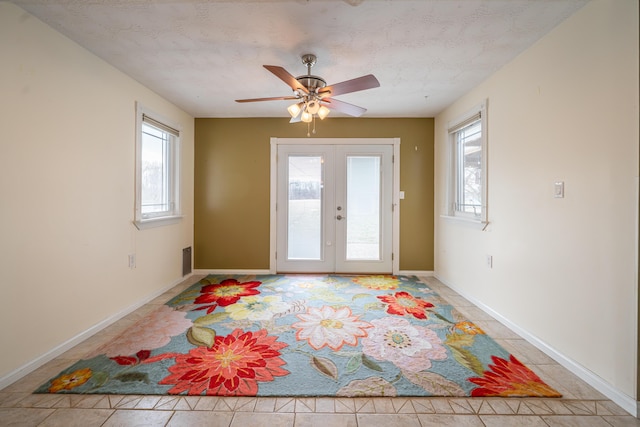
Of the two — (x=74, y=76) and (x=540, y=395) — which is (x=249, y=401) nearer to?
(x=540, y=395)

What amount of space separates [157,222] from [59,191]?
4.17 feet

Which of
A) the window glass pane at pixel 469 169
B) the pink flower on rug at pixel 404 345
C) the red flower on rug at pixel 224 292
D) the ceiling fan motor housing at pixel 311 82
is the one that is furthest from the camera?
the window glass pane at pixel 469 169

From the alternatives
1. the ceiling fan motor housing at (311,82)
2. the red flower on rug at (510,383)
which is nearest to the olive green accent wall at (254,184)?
the ceiling fan motor housing at (311,82)

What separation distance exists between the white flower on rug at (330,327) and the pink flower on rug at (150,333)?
105cm

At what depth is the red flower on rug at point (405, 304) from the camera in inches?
115

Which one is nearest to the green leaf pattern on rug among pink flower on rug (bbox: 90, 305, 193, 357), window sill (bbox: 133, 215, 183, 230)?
pink flower on rug (bbox: 90, 305, 193, 357)

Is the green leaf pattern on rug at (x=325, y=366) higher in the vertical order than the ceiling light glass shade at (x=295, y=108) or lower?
lower

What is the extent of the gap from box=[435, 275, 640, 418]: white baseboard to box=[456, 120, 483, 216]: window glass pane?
129cm

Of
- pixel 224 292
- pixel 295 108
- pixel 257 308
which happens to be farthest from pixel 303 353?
pixel 295 108

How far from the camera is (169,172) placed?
12.6ft

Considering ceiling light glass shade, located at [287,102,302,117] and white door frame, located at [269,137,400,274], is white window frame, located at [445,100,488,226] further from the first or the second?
ceiling light glass shade, located at [287,102,302,117]

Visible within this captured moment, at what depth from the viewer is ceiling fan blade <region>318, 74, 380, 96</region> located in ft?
7.20

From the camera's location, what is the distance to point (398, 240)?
14.4ft

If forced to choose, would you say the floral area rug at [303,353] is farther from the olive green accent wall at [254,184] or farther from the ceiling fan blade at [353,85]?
the ceiling fan blade at [353,85]
